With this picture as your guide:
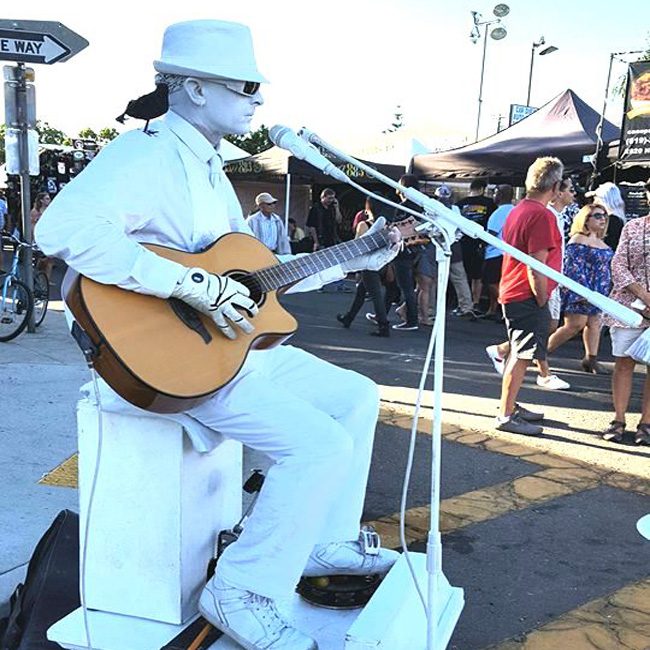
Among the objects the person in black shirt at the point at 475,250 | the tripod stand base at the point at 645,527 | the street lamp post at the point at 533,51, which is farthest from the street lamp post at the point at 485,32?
the tripod stand base at the point at 645,527

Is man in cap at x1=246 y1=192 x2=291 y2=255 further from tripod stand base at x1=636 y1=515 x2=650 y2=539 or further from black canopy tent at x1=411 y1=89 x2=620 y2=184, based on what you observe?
tripod stand base at x1=636 y1=515 x2=650 y2=539

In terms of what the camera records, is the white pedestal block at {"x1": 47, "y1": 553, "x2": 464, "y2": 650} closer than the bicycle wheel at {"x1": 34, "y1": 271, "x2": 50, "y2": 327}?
Yes

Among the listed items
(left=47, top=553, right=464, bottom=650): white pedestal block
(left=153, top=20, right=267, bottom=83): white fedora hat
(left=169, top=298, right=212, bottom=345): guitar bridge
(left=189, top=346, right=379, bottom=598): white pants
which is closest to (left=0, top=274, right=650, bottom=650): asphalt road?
(left=47, top=553, right=464, bottom=650): white pedestal block

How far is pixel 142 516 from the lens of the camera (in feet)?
7.64

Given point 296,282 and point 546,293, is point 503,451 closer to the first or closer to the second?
point 546,293

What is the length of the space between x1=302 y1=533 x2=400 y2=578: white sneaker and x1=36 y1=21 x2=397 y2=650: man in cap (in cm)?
20

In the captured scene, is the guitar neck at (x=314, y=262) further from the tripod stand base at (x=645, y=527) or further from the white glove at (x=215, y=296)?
the tripod stand base at (x=645, y=527)

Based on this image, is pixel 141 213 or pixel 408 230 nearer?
pixel 141 213

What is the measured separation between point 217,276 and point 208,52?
713 mm

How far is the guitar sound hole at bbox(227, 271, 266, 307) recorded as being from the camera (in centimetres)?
239

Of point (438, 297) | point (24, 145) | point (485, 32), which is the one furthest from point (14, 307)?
point (485, 32)

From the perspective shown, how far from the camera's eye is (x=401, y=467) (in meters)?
4.49

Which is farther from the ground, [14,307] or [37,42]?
[37,42]

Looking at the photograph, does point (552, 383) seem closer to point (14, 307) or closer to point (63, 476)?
point (63, 476)
